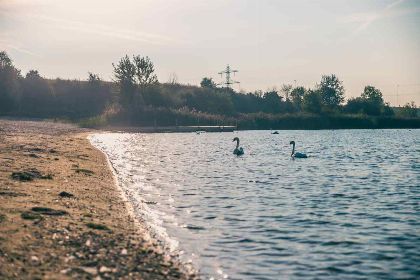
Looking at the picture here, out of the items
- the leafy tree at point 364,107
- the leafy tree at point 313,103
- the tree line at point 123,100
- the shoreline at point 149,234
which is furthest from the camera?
the leafy tree at point 364,107

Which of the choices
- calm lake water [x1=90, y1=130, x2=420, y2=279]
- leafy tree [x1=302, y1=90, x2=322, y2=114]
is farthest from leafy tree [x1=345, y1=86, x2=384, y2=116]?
calm lake water [x1=90, y1=130, x2=420, y2=279]

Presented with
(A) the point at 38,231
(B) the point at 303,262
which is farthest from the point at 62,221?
(B) the point at 303,262

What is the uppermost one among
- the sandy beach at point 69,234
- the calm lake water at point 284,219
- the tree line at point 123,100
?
the tree line at point 123,100

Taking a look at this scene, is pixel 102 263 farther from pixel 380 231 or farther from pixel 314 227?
pixel 380 231

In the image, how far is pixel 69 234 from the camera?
42.2 feet

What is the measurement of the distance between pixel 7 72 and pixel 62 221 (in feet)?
385

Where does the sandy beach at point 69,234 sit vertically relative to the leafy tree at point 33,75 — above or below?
below

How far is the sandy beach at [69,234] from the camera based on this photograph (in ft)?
33.5

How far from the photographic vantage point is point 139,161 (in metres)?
39.5

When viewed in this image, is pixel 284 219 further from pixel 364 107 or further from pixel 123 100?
pixel 364 107

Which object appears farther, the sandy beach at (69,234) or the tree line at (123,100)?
the tree line at (123,100)

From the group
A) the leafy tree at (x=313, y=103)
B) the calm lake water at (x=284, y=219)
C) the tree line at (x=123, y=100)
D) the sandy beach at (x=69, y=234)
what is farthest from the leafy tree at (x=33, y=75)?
the sandy beach at (x=69, y=234)

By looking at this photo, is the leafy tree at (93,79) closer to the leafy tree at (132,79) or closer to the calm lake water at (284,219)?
the leafy tree at (132,79)

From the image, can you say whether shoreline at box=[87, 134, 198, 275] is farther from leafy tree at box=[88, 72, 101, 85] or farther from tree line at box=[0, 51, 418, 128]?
leafy tree at box=[88, 72, 101, 85]
